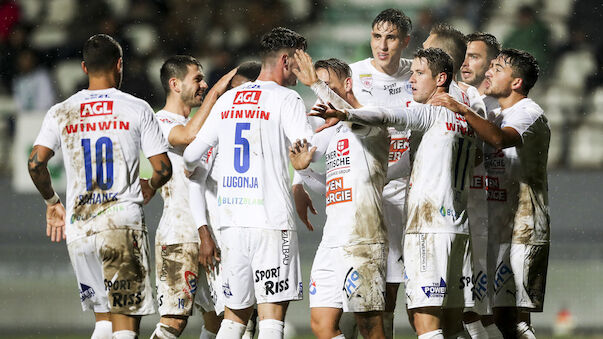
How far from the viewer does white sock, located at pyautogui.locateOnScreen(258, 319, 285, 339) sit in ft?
20.0

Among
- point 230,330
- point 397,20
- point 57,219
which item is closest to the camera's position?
point 230,330

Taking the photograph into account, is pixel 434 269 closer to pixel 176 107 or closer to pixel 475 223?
pixel 475 223

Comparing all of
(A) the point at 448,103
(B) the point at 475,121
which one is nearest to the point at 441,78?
(A) the point at 448,103

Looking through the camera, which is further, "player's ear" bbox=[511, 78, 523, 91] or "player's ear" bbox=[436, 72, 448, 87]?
"player's ear" bbox=[511, 78, 523, 91]

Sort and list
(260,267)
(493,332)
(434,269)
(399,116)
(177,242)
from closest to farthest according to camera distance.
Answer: (399,116), (434,269), (260,267), (493,332), (177,242)

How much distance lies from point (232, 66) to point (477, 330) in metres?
7.51

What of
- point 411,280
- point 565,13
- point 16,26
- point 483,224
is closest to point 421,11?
point 565,13

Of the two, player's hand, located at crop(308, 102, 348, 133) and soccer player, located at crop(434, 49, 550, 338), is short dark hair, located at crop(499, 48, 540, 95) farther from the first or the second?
player's hand, located at crop(308, 102, 348, 133)

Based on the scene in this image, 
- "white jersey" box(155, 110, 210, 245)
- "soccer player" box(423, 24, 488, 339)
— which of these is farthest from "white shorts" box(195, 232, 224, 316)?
"soccer player" box(423, 24, 488, 339)

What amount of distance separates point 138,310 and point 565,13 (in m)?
9.78

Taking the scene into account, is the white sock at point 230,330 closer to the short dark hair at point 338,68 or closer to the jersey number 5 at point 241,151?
the jersey number 5 at point 241,151

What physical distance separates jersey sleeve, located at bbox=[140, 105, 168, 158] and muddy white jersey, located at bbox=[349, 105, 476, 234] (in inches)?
62.7

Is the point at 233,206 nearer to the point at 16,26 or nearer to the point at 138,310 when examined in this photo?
the point at 138,310

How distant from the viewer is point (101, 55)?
20.4ft
